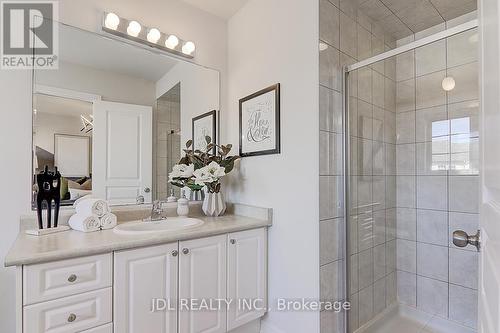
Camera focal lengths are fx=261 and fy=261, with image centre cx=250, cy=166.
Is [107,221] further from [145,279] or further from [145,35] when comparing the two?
[145,35]

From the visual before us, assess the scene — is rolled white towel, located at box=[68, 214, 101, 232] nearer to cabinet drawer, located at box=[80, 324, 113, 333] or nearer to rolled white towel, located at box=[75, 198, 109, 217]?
rolled white towel, located at box=[75, 198, 109, 217]

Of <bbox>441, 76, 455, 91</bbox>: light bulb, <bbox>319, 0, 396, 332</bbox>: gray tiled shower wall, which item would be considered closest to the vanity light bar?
<bbox>319, 0, 396, 332</bbox>: gray tiled shower wall

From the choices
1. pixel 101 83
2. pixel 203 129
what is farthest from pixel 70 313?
pixel 203 129

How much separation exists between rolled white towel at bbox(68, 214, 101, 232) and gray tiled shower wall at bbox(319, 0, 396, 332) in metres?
1.29

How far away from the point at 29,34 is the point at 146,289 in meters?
1.57

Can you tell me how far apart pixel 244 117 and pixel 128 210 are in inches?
42.8

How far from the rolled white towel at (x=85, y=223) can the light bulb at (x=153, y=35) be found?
1.28m

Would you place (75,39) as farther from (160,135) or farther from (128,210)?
(128,210)

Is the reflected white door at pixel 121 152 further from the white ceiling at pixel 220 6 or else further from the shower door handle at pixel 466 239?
the shower door handle at pixel 466 239

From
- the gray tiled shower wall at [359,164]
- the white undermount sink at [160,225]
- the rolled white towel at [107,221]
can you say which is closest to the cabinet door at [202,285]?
the white undermount sink at [160,225]

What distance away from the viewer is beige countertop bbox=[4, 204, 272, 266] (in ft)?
3.46

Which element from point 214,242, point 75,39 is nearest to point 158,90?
point 75,39

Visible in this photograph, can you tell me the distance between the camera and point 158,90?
1.96m

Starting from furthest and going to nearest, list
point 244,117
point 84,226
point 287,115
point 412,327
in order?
point 244,117 < point 412,327 < point 287,115 < point 84,226
